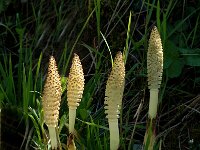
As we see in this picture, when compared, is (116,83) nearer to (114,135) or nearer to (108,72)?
(114,135)

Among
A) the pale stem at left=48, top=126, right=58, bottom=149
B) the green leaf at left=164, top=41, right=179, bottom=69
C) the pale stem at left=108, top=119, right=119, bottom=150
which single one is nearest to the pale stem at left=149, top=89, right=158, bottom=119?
the pale stem at left=108, top=119, right=119, bottom=150

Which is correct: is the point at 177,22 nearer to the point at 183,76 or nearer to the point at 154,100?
the point at 183,76

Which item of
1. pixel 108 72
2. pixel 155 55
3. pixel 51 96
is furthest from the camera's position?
pixel 108 72

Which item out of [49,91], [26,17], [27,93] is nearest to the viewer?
[49,91]

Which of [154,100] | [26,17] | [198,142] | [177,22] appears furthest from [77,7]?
[154,100]

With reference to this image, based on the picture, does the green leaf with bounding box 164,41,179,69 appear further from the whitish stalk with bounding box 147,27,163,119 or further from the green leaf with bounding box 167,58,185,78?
the whitish stalk with bounding box 147,27,163,119

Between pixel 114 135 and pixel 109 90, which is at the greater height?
pixel 109 90

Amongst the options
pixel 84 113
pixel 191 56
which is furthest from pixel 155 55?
pixel 191 56
